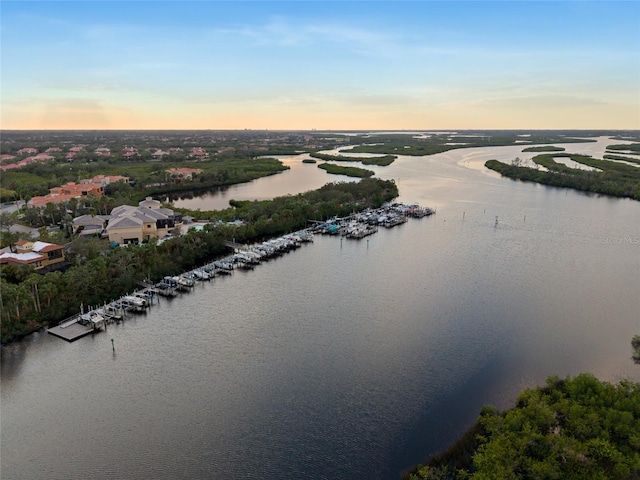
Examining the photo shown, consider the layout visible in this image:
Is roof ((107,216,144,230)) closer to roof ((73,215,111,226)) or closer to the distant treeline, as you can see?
roof ((73,215,111,226))

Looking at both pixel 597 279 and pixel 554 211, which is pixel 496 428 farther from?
pixel 554 211

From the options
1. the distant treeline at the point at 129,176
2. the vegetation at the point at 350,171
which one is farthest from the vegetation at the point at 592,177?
the distant treeline at the point at 129,176

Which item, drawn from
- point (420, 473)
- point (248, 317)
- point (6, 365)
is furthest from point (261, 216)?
point (420, 473)

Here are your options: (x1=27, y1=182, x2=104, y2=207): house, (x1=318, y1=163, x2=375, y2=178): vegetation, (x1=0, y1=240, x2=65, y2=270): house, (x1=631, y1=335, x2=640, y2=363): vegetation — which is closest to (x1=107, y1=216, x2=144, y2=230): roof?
(x1=0, y1=240, x2=65, y2=270): house

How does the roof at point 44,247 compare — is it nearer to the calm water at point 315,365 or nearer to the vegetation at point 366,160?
the calm water at point 315,365

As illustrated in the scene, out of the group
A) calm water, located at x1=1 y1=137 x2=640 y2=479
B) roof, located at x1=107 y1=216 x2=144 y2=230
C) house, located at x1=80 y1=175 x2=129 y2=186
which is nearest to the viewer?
calm water, located at x1=1 y1=137 x2=640 y2=479
